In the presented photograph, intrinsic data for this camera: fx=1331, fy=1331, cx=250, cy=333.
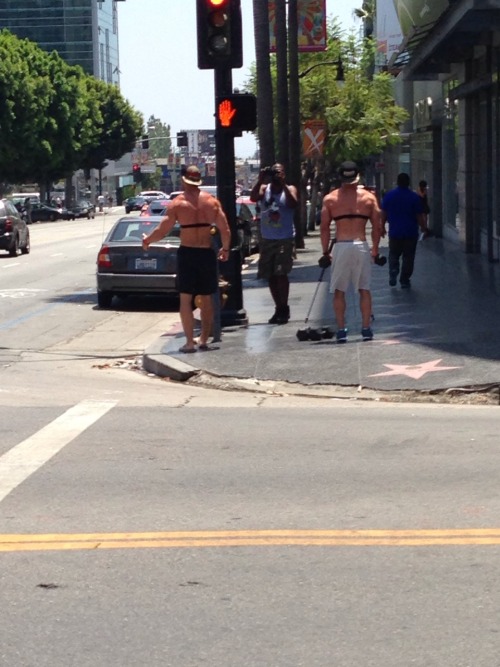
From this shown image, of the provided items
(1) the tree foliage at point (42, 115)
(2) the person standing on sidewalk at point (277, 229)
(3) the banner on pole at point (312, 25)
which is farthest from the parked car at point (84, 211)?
(2) the person standing on sidewalk at point (277, 229)

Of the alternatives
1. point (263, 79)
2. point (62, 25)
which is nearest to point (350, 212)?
point (263, 79)

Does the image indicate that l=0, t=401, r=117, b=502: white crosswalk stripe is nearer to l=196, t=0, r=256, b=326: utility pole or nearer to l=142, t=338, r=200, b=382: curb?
l=142, t=338, r=200, b=382: curb

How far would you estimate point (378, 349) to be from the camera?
499 inches

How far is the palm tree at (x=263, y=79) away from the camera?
22.0 meters

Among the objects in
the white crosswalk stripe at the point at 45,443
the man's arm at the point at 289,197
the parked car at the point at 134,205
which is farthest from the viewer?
the parked car at the point at 134,205

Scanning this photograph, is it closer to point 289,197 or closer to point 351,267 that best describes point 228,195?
point 289,197

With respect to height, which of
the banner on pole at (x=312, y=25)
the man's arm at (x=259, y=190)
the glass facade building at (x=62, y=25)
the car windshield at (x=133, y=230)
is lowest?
the car windshield at (x=133, y=230)

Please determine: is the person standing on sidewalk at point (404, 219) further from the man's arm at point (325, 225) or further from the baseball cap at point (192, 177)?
the baseball cap at point (192, 177)

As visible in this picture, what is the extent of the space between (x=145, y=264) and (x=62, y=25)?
14020 cm

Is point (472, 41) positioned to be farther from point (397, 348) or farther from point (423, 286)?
point (397, 348)

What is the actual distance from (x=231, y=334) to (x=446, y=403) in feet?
14.7

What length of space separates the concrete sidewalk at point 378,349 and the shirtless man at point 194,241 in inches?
19.4

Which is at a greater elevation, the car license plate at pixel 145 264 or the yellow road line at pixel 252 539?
the car license plate at pixel 145 264

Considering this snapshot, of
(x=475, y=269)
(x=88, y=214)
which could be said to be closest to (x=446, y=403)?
Answer: (x=475, y=269)
